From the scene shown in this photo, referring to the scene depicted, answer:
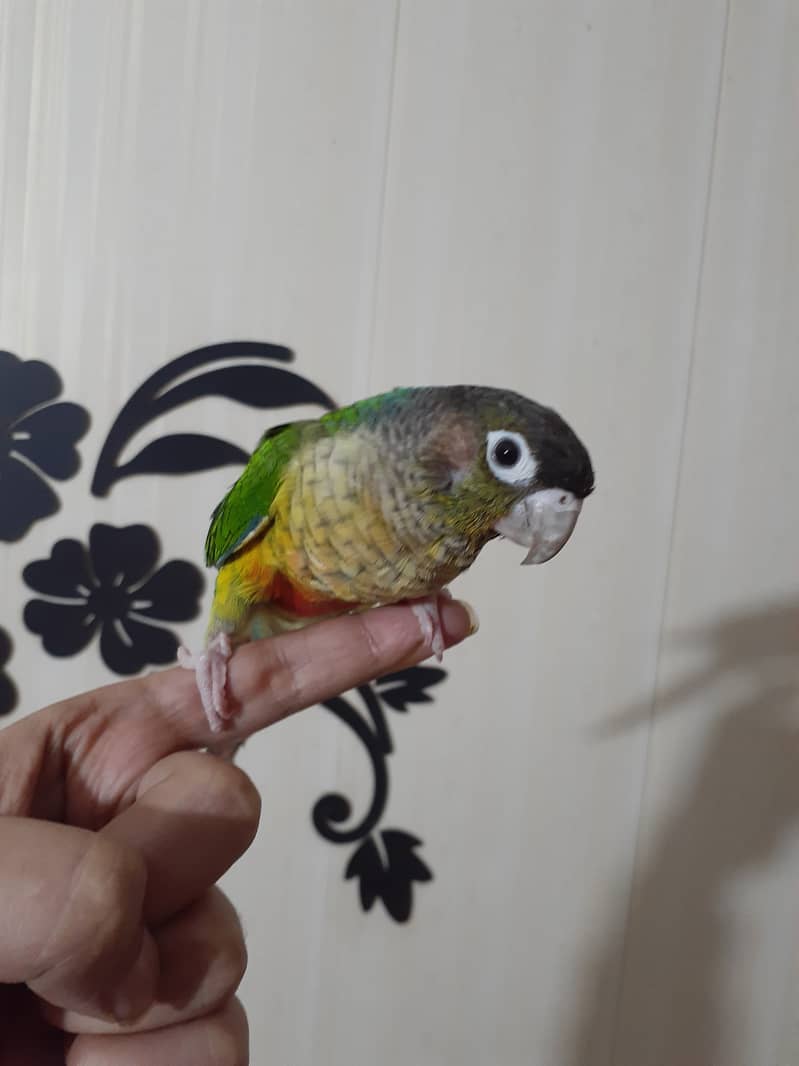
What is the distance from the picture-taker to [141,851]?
473mm

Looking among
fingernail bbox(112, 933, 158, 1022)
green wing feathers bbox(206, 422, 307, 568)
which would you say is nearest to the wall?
green wing feathers bbox(206, 422, 307, 568)

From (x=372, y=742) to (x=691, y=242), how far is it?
0.88 m

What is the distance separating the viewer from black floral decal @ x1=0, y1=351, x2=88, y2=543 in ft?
3.37

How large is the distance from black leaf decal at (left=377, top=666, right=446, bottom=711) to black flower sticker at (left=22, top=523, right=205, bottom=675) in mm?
321

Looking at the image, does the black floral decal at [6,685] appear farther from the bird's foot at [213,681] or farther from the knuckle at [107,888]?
the knuckle at [107,888]

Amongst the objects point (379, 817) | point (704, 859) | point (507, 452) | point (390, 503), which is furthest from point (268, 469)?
point (704, 859)

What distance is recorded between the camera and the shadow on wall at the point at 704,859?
105cm

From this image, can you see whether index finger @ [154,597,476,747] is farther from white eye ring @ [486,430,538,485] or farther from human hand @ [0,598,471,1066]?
white eye ring @ [486,430,538,485]

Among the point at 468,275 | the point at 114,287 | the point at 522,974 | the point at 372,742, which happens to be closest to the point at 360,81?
the point at 468,275

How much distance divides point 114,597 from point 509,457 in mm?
→ 746

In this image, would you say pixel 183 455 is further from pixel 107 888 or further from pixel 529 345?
pixel 107 888

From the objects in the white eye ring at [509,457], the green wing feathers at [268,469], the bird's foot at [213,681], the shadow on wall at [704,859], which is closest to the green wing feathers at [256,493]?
the green wing feathers at [268,469]

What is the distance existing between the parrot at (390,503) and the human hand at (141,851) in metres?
0.04

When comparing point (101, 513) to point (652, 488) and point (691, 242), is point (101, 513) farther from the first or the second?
point (691, 242)
